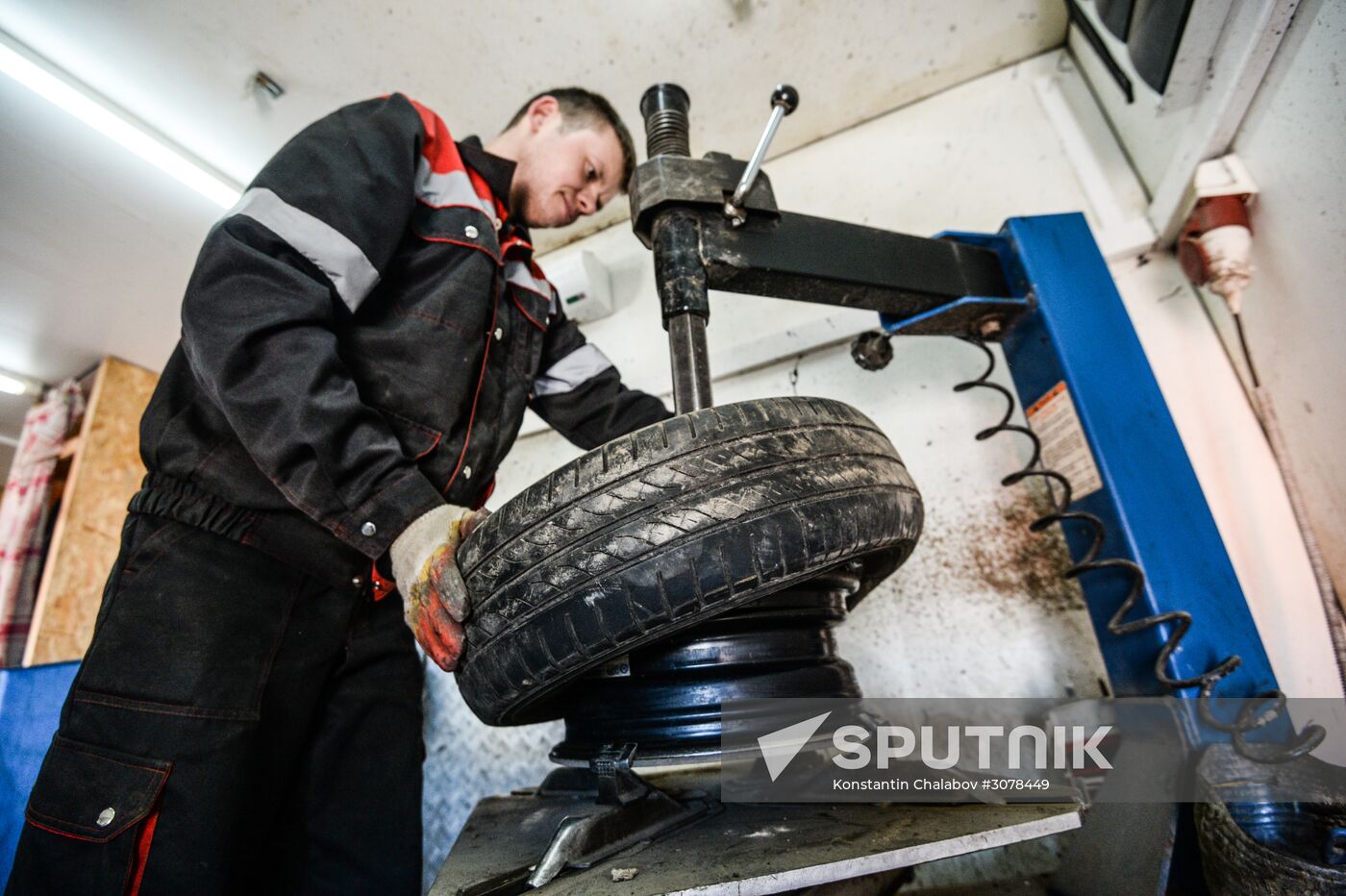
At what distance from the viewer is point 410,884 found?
0.94 meters

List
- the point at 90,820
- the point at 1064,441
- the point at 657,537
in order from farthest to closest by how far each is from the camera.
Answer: the point at 1064,441
the point at 90,820
the point at 657,537

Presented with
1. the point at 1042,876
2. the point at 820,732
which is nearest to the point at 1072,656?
the point at 1042,876

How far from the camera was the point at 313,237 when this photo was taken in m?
0.74

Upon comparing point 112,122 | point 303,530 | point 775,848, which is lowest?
point 775,848

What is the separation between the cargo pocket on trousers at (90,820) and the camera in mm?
657

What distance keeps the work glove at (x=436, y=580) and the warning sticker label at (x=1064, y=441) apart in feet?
2.82

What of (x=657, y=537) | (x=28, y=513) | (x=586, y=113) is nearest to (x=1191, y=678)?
(x=657, y=537)

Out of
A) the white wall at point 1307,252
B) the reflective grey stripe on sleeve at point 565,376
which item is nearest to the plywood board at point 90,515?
the reflective grey stripe on sleeve at point 565,376

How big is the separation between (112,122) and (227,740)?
165cm

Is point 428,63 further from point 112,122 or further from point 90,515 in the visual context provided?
point 90,515

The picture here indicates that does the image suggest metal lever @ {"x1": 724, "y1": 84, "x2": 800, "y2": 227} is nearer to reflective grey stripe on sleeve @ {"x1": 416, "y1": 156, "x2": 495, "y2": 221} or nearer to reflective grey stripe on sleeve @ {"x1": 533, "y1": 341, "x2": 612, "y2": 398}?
reflective grey stripe on sleeve @ {"x1": 416, "y1": 156, "x2": 495, "y2": 221}

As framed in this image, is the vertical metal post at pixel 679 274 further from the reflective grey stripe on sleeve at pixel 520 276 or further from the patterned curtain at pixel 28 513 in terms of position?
the patterned curtain at pixel 28 513

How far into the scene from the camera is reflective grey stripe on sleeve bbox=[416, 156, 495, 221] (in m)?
0.95

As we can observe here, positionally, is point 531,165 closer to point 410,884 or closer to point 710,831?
point 710,831
